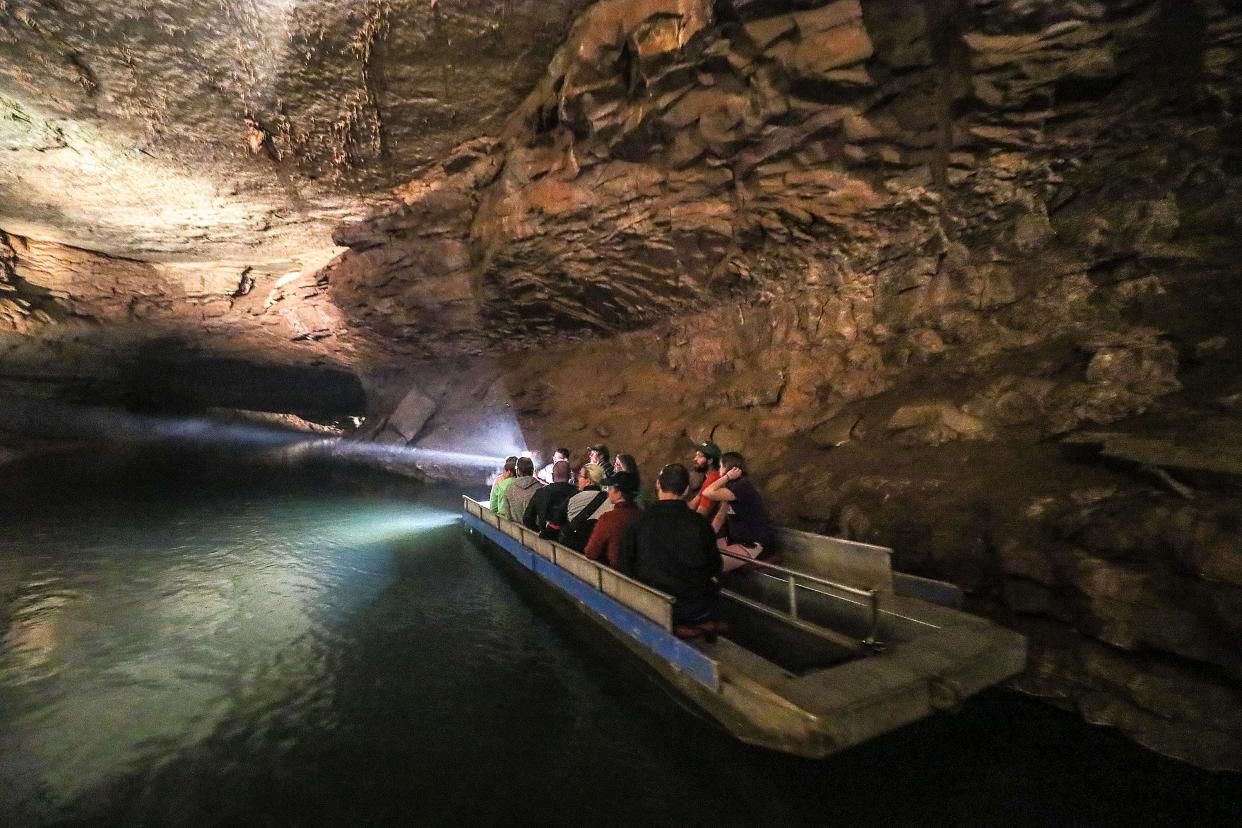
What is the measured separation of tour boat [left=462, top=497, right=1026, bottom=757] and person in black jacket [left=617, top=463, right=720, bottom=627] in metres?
0.16

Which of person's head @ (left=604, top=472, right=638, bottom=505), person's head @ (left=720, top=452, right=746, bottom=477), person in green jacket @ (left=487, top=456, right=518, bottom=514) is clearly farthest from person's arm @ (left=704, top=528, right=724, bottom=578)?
person in green jacket @ (left=487, top=456, right=518, bottom=514)

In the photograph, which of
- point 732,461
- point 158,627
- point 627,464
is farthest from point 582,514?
point 158,627

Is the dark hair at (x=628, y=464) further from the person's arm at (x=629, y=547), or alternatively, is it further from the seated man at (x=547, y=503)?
the person's arm at (x=629, y=547)

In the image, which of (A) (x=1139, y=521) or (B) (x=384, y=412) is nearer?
(A) (x=1139, y=521)

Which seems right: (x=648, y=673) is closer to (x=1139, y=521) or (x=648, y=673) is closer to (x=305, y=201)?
(x=1139, y=521)

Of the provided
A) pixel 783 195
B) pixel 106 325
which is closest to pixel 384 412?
pixel 106 325

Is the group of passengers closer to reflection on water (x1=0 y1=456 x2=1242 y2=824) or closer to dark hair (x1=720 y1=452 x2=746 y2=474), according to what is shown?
dark hair (x1=720 y1=452 x2=746 y2=474)

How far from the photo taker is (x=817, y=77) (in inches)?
265

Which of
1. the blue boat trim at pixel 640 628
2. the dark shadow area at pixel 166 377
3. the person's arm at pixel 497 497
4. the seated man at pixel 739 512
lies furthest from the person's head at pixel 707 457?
the dark shadow area at pixel 166 377

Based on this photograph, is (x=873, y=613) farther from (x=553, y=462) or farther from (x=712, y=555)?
(x=553, y=462)

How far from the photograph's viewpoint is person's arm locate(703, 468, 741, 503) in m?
5.54

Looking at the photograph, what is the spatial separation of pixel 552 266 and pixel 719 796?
9.80 metres

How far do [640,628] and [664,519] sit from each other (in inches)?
38.7

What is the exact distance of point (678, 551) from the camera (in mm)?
4074
